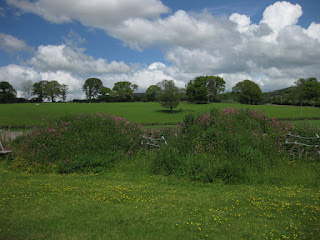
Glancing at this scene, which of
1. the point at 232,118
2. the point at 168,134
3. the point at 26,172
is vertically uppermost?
the point at 232,118

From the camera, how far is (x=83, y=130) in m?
13.4

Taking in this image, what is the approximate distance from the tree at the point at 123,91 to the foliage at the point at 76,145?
98.1 meters

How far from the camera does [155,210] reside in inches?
249

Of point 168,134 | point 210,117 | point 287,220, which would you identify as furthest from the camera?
point 168,134

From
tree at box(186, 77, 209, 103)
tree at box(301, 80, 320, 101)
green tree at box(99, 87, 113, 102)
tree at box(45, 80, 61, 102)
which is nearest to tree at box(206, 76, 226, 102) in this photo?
tree at box(186, 77, 209, 103)

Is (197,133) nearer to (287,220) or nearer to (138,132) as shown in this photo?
(138,132)

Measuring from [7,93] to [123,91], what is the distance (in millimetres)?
45843

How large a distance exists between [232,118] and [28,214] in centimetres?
1062

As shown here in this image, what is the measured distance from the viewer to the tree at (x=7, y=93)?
87.9m

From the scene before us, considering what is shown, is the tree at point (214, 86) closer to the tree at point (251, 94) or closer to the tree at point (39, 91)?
the tree at point (251, 94)

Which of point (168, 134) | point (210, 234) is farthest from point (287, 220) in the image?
point (168, 134)

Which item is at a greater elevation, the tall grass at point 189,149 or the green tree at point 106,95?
the green tree at point 106,95

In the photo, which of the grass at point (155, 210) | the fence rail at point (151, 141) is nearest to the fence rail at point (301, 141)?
the grass at point (155, 210)

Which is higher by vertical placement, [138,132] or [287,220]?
[138,132]
